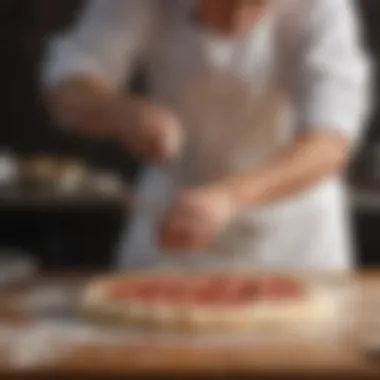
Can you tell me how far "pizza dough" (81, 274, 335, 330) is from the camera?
855 millimetres

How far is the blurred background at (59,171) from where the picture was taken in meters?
1.22

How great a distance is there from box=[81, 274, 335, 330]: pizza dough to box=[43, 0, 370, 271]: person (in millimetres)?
153

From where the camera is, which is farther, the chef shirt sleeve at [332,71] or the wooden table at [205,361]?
the chef shirt sleeve at [332,71]

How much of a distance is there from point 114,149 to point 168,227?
218 mm

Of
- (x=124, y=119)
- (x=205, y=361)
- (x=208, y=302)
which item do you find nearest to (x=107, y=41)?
(x=124, y=119)

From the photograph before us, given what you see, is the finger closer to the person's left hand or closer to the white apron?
the person's left hand

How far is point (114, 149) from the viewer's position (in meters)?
1.19

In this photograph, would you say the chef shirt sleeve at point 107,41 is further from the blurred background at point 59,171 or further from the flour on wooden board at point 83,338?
the flour on wooden board at point 83,338

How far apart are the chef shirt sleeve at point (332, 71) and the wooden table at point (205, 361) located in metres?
0.34

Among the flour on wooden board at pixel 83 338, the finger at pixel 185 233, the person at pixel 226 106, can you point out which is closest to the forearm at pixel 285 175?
the person at pixel 226 106

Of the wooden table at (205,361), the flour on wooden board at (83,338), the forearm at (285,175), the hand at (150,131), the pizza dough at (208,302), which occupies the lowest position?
the wooden table at (205,361)

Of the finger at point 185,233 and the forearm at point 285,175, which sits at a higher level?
the forearm at point 285,175

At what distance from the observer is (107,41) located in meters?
1.17

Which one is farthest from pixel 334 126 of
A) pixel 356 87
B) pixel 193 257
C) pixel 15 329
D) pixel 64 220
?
pixel 15 329
